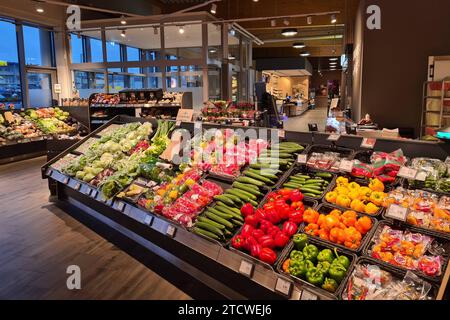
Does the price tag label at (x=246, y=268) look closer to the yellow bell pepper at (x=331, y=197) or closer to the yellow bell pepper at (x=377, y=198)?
the yellow bell pepper at (x=331, y=197)

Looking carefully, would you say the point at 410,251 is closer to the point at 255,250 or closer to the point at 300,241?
the point at 300,241

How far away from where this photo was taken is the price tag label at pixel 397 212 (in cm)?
202

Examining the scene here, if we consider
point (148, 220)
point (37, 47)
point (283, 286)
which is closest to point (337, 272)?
point (283, 286)

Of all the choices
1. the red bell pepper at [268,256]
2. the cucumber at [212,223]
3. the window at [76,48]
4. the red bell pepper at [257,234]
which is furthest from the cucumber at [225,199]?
the window at [76,48]

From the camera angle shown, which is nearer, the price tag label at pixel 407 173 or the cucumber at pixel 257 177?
the price tag label at pixel 407 173

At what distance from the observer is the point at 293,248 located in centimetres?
218

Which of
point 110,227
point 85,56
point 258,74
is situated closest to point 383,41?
point 110,227

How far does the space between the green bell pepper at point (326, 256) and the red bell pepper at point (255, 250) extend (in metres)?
0.35

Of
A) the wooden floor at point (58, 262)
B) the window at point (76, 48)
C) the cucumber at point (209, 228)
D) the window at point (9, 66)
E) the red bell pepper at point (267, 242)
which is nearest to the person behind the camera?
the red bell pepper at point (267, 242)

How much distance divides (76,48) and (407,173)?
1329 cm

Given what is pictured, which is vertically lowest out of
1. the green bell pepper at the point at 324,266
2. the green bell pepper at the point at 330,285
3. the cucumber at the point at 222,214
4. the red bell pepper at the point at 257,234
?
the green bell pepper at the point at 330,285

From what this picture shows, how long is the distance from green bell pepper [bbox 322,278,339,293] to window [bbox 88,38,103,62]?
13.1 m
